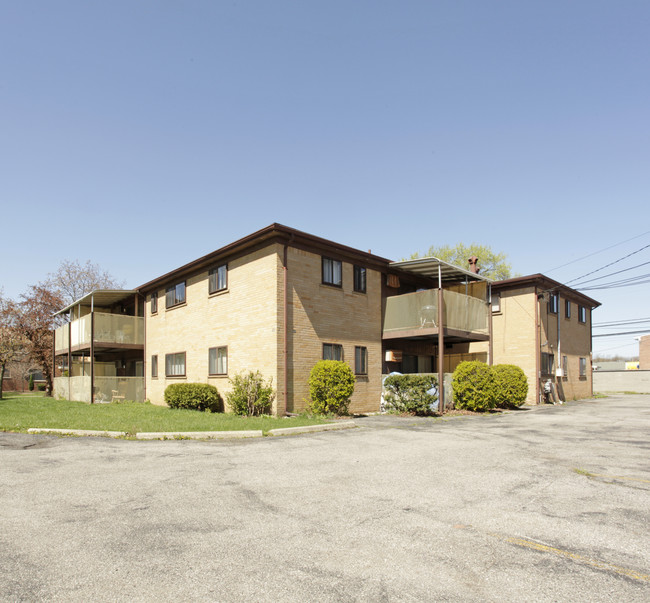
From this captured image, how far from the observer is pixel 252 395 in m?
16.0

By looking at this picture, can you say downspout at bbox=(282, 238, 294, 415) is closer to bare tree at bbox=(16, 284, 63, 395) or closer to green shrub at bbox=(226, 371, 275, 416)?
green shrub at bbox=(226, 371, 275, 416)

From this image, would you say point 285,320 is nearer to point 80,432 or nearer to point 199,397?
point 199,397

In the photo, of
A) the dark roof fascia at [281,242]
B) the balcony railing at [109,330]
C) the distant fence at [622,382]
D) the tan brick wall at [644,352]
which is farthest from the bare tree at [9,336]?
the tan brick wall at [644,352]

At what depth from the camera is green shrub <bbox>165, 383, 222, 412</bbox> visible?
18.0m

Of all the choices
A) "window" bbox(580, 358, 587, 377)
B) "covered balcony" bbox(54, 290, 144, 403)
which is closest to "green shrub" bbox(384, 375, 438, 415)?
"covered balcony" bbox(54, 290, 144, 403)

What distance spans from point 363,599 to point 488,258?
1938 inches

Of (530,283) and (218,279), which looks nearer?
(218,279)

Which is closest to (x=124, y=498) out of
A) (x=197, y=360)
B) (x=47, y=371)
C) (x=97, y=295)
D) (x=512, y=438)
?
(x=512, y=438)

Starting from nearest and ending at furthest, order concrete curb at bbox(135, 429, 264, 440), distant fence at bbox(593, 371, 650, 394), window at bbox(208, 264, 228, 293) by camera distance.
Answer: concrete curb at bbox(135, 429, 264, 440), window at bbox(208, 264, 228, 293), distant fence at bbox(593, 371, 650, 394)

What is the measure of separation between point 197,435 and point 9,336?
33528mm

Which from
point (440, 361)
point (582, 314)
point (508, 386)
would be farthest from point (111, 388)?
point (582, 314)

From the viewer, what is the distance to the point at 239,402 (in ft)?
53.1

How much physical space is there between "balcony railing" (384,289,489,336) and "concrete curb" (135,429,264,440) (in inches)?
352

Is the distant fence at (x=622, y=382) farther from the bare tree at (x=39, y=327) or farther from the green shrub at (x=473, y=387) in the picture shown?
the bare tree at (x=39, y=327)
